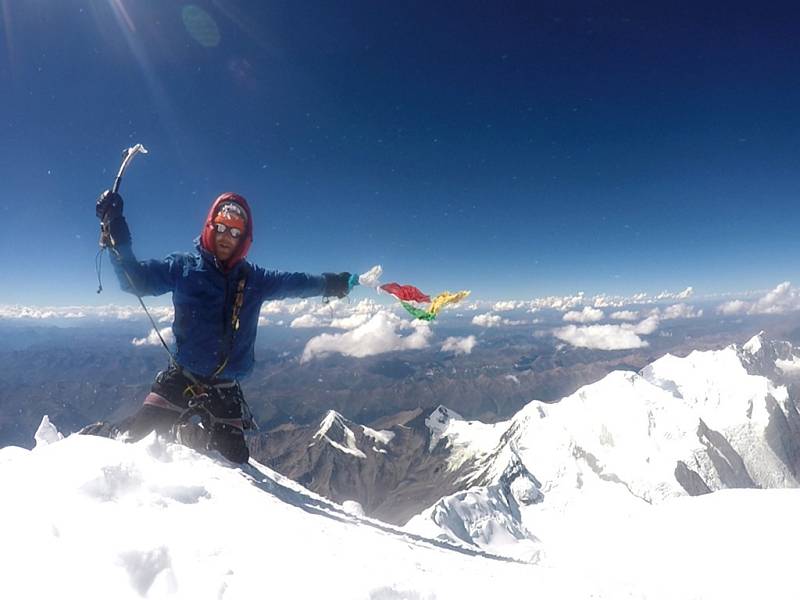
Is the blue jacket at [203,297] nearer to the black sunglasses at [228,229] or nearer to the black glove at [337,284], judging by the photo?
the black sunglasses at [228,229]

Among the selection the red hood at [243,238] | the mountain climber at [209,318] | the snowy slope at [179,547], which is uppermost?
the red hood at [243,238]

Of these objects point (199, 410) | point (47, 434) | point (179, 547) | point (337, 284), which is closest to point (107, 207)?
point (199, 410)

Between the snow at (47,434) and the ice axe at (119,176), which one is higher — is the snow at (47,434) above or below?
below

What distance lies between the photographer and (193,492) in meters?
4.61

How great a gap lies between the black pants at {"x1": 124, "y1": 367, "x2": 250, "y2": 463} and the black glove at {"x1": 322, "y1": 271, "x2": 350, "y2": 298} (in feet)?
→ 8.86

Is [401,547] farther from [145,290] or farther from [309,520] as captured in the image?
[145,290]

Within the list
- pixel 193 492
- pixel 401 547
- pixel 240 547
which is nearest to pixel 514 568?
pixel 401 547

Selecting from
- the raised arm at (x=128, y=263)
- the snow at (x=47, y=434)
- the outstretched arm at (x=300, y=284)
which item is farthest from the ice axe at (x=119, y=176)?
the snow at (x=47, y=434)

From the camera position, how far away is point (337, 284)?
350 inches

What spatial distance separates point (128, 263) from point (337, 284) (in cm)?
385

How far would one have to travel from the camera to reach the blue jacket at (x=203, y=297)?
6.60 m

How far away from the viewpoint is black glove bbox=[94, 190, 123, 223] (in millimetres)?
6016

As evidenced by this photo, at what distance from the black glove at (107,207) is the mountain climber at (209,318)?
0.08 m

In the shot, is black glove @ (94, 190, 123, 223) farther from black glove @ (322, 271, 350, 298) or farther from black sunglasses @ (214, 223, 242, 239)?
black glove @ (322, 271, 350, 298)
